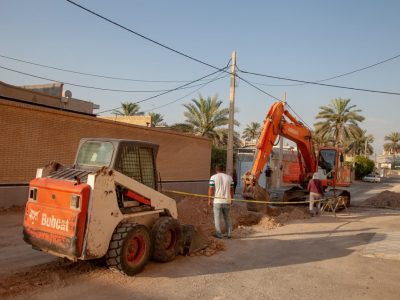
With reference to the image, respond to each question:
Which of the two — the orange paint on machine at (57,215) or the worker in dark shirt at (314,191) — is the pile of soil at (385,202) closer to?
the worker in dark shirt at (314,191)

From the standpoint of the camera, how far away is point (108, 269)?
640 centimetres

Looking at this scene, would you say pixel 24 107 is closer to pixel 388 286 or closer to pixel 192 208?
pixel 192 208

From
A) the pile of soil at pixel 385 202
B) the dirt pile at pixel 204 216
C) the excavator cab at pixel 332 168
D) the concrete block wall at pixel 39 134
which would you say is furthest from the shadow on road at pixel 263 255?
the pile of soil at pixel 385 202

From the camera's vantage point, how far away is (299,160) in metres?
17.7

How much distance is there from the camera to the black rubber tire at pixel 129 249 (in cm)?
596

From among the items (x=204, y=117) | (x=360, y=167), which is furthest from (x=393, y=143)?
(x=204, y=117)

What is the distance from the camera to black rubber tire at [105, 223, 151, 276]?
19.5 ft

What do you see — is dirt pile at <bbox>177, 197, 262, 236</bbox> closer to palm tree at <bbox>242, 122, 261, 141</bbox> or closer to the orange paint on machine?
the orange paint on machine

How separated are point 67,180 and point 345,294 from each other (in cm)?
461

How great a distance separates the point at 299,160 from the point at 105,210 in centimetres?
1328

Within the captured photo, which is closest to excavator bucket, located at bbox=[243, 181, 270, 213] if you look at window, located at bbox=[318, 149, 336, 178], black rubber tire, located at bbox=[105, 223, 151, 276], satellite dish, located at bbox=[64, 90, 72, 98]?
window, located at bbox=[318, 149, 336, 178]

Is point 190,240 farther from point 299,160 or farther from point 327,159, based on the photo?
point 327,159

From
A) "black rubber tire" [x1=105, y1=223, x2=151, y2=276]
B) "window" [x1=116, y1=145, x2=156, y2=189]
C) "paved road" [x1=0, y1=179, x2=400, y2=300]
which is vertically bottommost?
"paved road" [x1=0, y1=179, x2=400, y2=300]

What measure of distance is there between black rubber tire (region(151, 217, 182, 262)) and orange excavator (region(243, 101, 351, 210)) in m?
6.36
